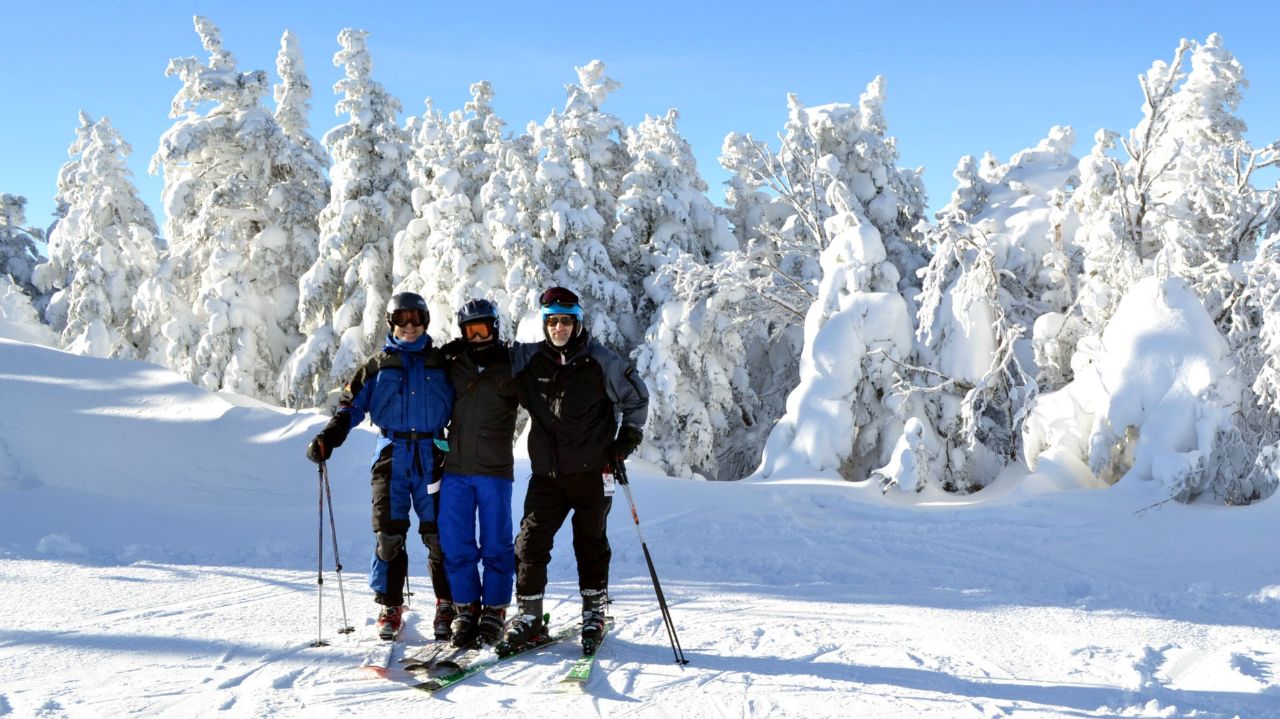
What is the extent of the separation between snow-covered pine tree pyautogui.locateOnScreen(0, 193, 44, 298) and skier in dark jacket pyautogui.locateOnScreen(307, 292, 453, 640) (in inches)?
1585

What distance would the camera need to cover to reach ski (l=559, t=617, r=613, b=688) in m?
4.25

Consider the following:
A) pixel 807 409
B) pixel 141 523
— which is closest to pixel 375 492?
pixel 141 523

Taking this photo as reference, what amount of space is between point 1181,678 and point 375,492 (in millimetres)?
4478

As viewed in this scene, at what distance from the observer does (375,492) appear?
5.26 m

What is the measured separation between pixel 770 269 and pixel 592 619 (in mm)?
13253

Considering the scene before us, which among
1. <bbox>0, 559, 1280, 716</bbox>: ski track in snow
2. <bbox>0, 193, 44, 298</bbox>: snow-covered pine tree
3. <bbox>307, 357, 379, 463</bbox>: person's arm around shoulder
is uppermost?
<bbox>0, 193, 44, 298</bbox>: snow-covered pine tree

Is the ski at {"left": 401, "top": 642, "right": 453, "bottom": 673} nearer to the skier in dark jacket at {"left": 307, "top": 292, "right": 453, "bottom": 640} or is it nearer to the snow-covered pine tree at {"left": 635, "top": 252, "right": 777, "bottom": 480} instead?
the skier in dark jacket at {"left": 307, "top": 292, "right": 453, "bottom": 640}

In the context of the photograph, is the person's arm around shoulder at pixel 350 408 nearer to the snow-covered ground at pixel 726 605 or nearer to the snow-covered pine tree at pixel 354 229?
the snow-covered ground at pixel 726 605

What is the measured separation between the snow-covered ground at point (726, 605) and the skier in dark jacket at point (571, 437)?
18.6 inches

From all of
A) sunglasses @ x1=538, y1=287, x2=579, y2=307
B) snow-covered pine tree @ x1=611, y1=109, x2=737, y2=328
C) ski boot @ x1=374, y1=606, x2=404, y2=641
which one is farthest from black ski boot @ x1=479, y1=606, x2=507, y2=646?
snow-covered pine tree @ x1=611, y1=109, x2=737, y2=328

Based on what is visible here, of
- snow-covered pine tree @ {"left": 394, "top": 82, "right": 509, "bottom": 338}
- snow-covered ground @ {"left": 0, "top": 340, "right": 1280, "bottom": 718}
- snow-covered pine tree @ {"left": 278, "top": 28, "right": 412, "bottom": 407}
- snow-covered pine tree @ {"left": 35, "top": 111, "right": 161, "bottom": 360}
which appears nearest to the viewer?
snow-covered ground @ {"left": 0, "top": 340, "right": 1280, "bottom": 718}

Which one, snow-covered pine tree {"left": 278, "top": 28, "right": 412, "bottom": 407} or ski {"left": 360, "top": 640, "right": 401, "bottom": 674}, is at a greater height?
snow-covered pine tree {"left": 278, "top": 28, "right": 412, "bottom": 407}

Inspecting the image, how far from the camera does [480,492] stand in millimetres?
5082

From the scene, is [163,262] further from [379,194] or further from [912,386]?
[912,386]
